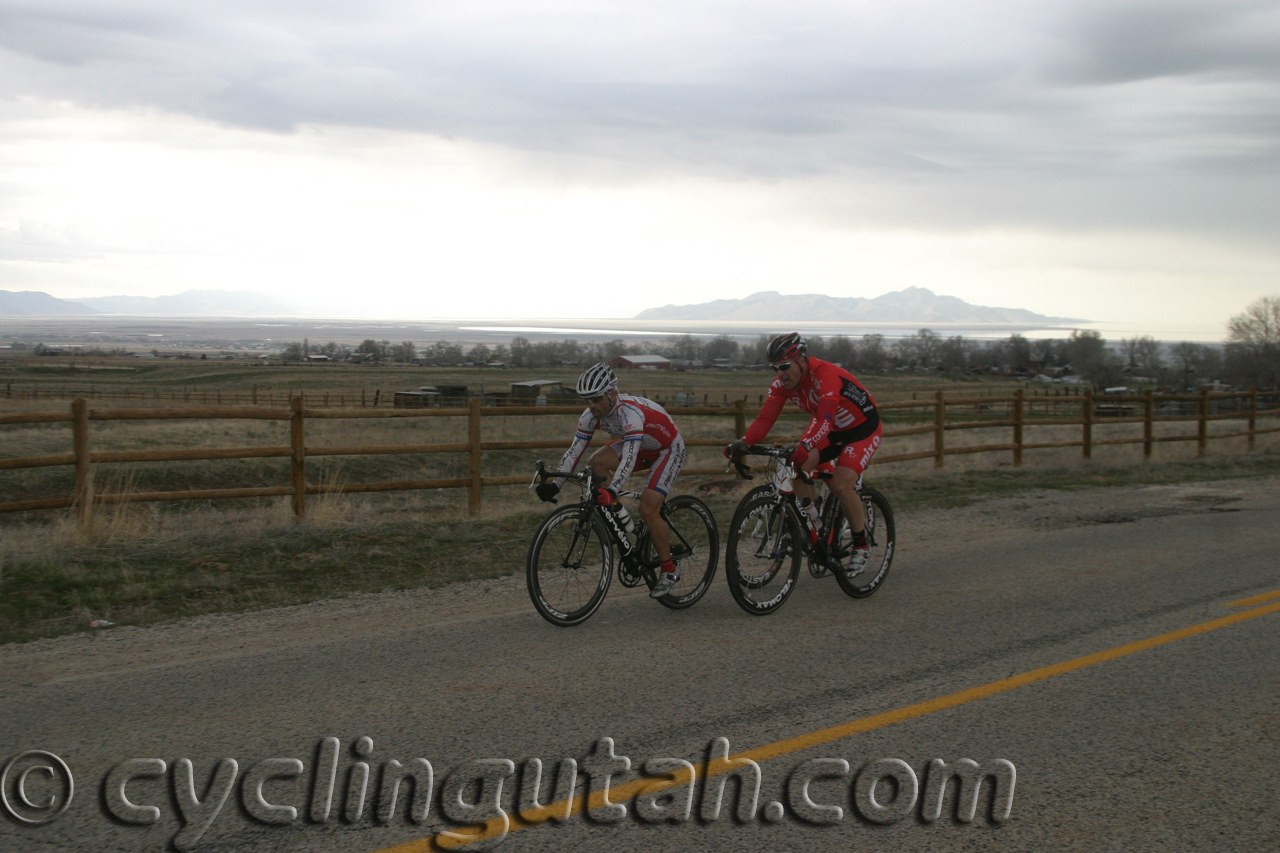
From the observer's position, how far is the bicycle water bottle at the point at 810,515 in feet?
22.2

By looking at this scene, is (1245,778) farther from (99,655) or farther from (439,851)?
(99,655)

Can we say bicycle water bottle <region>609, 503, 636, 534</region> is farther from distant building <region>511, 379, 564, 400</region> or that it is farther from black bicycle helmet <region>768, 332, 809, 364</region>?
distant building <region>511, 379, 564, 400</region>

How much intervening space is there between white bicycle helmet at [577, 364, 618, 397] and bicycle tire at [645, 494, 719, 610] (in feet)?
3.34

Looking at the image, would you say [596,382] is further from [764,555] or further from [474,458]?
[474,458]

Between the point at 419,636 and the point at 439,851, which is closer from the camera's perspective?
the point at 439,851

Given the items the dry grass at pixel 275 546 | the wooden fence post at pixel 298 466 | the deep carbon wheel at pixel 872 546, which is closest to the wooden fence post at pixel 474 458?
the dry grass at pixel 275 546

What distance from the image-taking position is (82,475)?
28.8 ft

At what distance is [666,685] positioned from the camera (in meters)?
4.92

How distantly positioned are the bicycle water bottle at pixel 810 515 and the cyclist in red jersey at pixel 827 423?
11 millimetres

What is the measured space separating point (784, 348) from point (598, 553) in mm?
1981

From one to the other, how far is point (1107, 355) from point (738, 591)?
418ft

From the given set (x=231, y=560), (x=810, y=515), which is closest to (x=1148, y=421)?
(x=810, y=515)

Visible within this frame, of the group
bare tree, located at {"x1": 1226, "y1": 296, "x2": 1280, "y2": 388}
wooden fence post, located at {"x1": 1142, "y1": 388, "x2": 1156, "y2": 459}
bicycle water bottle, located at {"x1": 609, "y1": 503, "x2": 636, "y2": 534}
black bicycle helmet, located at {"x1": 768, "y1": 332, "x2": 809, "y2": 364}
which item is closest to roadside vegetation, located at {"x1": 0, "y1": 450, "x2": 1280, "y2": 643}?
bicycle water bottle, located at {"x1": 609, "y1": 503, "x2": 636, "y2": 534}

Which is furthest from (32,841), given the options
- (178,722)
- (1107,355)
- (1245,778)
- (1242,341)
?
(1107,355)
